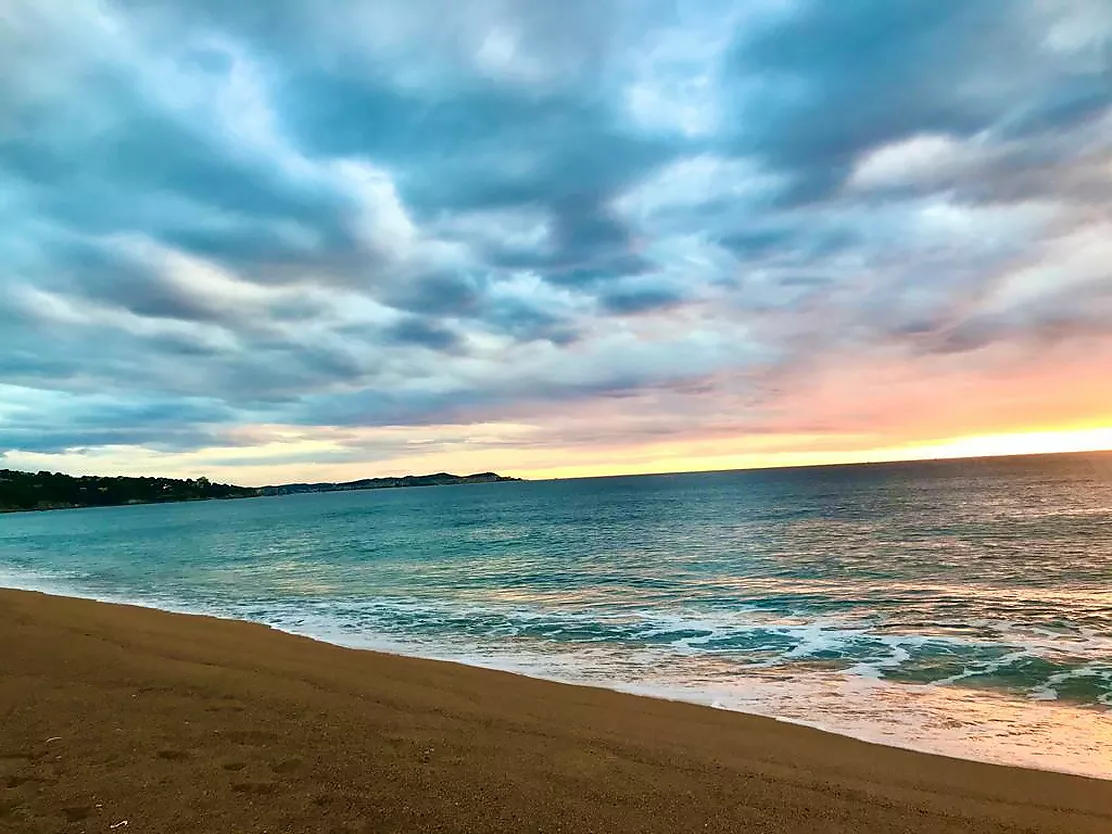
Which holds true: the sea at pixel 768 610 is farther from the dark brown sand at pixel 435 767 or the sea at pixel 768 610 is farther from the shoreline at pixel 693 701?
the dark brown sand at pixel 435 767

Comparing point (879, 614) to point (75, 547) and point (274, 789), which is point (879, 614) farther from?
point (75, 547)

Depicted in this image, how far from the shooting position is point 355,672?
11281mm

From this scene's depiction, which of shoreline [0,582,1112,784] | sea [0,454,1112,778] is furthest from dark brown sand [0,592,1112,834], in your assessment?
sea [0,454,1112,778]

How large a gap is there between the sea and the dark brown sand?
1.80 meters

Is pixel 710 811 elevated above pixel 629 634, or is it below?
above

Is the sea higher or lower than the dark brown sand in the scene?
lower

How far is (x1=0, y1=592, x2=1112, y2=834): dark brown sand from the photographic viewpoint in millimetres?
5453

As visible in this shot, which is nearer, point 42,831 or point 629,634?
point 42,831

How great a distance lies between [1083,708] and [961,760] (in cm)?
432

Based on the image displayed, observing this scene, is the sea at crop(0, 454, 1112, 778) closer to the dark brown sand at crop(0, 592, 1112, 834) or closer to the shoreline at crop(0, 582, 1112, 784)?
the shoreline at crop(0, 582, 1112, 784)

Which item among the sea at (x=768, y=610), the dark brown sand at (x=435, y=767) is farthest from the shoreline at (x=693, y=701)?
the dark brown sand at (x=435, y=767)

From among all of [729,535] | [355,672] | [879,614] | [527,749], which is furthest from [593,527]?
[527,749]

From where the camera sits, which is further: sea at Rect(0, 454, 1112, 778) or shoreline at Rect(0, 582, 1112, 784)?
sea at Rect(0, 454, 1112, 778)

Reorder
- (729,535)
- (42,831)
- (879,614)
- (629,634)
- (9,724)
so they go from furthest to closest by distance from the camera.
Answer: (729,535), (879,614), (629,634), (9,724), (42,831)
